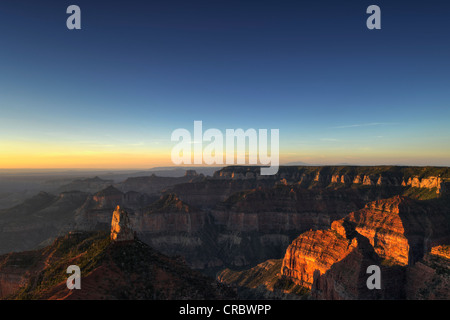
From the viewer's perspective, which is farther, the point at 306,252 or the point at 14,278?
the point at 306,252

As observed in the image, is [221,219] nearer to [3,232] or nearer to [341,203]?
[341,203]

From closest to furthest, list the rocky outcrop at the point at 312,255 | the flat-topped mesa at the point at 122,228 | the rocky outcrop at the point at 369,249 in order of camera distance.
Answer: the flat-topped mesa at the point at 122,228, the rocky outcrop at the point at 369,249, the rocky outcrop at the point at 312,255

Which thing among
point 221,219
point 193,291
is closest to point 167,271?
point 193,291

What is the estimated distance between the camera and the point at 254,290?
84.6 meters

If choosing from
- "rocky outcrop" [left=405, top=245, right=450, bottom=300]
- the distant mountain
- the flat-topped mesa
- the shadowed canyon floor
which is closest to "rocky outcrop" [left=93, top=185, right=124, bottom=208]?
the shadowed canyon floor

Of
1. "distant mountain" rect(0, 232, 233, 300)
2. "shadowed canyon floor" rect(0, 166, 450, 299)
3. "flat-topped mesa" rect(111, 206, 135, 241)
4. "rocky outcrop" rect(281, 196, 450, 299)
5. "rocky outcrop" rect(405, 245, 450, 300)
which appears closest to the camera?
"distant mountain" rect(0, 232, 233, 300)

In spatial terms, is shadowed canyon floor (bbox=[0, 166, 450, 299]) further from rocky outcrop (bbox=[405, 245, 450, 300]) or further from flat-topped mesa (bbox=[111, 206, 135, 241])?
flat-topped mesa (bbox=[111, 206, 135, 241])

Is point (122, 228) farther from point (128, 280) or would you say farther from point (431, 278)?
point (431, 278)

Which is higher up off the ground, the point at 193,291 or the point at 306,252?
the point at 193,291

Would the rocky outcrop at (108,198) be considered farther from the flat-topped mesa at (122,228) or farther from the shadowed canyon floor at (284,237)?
the flat-topped mesa at (122,228)

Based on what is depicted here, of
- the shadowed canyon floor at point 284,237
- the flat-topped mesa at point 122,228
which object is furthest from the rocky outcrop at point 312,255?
the flat-topped mesa at point 122,228

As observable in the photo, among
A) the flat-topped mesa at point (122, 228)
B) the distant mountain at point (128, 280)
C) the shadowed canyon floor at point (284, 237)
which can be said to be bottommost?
the shadowed canyon floor at point (284, 237)

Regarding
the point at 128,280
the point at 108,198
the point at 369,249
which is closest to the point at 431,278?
the point at 369,249
